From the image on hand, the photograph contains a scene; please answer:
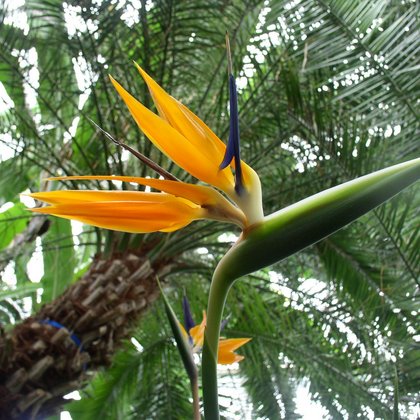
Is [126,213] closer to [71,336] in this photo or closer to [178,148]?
[178,148]

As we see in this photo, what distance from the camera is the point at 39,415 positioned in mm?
1961

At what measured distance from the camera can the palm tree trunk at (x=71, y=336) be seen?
1.87 metres

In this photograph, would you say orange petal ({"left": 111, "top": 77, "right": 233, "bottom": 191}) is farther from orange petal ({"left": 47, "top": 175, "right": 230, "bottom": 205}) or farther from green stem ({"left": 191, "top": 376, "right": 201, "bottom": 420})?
green stem ({"left": 191, "top": 376, "right": 201, "bottom": 420})

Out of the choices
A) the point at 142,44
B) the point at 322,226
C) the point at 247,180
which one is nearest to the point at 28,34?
the point at 142,44

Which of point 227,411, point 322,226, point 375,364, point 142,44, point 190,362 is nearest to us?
point 322,226

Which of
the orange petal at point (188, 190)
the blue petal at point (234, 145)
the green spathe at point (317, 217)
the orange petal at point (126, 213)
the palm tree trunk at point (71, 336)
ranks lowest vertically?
the green spathe at point (317, 217)

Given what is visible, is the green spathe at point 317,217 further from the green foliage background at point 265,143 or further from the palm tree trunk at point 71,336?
the palm tree trunk at point 71,336

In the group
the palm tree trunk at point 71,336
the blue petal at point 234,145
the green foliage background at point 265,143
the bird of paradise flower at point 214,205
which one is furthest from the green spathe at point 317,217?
the palm tree trunk at point 71,336

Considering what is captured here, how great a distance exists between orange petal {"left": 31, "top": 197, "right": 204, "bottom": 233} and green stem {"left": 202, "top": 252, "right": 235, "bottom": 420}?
0.37ft

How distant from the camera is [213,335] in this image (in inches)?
21.6

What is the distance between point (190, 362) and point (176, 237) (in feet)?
5.95

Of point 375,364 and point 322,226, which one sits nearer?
point 322,226

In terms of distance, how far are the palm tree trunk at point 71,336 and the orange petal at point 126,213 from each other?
136 centimetres

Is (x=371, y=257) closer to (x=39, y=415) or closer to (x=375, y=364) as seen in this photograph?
(x=375, y=364)
